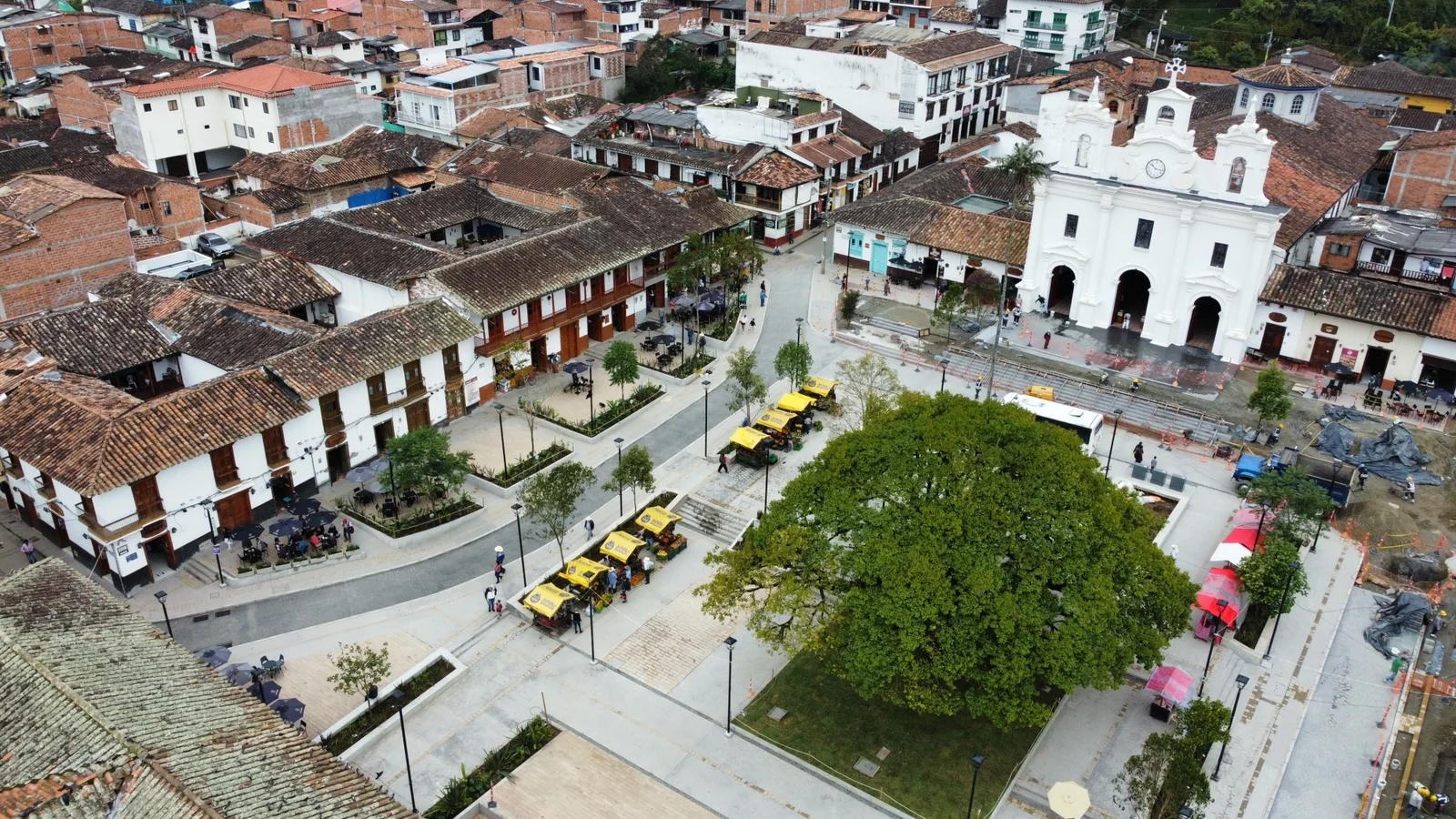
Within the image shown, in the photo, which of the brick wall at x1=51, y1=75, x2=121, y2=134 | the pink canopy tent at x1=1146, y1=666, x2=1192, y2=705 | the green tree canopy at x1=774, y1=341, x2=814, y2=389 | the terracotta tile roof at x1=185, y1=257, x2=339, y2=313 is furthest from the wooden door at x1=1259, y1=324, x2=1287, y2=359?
the brick wall at x1=51, y1=75, x2=121, y2=134

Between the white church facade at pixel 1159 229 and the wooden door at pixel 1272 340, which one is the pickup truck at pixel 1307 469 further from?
the wooden door at pixel 1272 340

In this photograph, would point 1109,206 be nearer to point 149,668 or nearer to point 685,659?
point 685,659

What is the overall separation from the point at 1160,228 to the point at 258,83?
58.8 meters

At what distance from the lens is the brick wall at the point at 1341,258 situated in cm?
5112

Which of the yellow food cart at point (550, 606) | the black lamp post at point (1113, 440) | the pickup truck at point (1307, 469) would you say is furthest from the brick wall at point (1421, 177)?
the yellow food cart at point (550, 606)

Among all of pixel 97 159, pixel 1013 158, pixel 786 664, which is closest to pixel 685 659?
pixel 786 664

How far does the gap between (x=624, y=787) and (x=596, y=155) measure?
5229 cm

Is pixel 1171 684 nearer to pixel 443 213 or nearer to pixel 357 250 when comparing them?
pixel 357 250

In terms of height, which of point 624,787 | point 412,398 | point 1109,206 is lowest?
point 624,787

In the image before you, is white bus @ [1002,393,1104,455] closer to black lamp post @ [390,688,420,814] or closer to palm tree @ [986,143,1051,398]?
palm tree @ [986,143,1051,398]

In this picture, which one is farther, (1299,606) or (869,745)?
(1299,606)

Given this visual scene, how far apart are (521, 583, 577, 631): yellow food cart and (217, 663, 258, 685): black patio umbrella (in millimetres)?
7922

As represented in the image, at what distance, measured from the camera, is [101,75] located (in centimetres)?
8019

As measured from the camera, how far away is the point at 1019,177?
61812 mm
